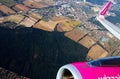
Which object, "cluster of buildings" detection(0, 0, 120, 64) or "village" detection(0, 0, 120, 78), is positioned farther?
"village" detection(0, 0, 120, 78)

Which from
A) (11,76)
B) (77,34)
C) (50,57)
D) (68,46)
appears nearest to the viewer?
(11,76)

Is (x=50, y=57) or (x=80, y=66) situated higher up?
(x=80, y=66)

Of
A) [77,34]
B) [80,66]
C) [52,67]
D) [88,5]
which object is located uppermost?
[80,66]

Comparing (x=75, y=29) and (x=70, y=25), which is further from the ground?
(x=75, y=29)

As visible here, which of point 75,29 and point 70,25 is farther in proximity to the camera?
point 70,25

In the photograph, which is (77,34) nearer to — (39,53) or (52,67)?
(39,53)

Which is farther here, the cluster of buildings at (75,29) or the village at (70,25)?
the village at (70,25)

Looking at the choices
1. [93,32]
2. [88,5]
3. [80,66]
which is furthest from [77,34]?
[80,66]

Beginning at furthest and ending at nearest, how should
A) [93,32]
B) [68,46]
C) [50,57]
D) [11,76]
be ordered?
[93,32], [68,46], [50,57], [11,76]
